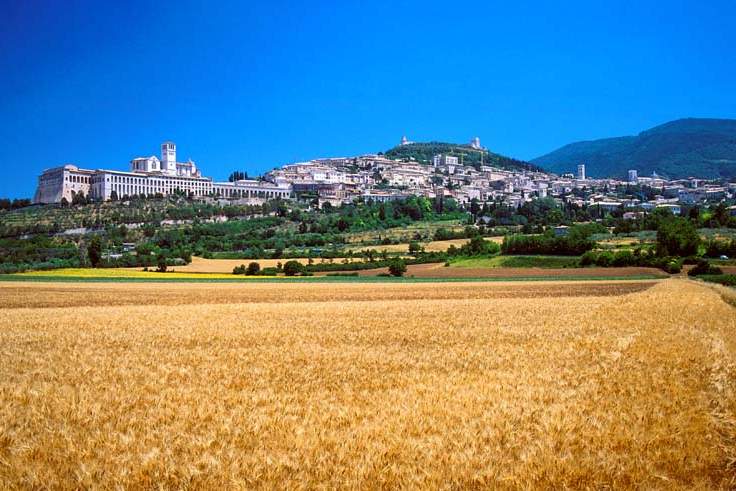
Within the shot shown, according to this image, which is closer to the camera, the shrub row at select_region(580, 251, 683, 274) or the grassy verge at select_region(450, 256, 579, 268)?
the shrub row at select_region(580, 251, 683, 274)

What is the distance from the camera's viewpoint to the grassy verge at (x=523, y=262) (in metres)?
68.3

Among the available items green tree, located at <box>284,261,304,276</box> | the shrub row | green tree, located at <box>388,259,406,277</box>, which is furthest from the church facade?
the shrub row

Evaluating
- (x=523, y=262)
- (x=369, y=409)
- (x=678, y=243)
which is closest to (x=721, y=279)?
(x=678, y=243)

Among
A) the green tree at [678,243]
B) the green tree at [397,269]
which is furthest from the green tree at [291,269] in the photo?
the green tree at [678,243]

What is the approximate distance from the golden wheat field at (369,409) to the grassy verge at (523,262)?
2041 inches

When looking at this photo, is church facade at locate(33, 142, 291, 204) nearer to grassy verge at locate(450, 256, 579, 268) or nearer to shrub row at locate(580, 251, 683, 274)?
grassy verge at locate(450, 256, 579, 268)

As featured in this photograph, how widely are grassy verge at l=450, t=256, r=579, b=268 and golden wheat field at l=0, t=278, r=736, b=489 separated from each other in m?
51.8

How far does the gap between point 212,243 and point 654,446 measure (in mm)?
97057

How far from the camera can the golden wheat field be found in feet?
19.5

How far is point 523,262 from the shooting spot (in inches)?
2739

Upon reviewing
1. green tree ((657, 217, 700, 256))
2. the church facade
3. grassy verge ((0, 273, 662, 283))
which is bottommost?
grassy verge ((0, 273, 662, 283))

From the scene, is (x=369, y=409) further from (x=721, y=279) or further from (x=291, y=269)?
(x=291, y=269)

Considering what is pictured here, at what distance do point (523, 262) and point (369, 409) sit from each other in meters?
63.9

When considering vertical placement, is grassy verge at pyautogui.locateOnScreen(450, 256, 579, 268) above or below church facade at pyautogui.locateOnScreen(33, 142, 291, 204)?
below
